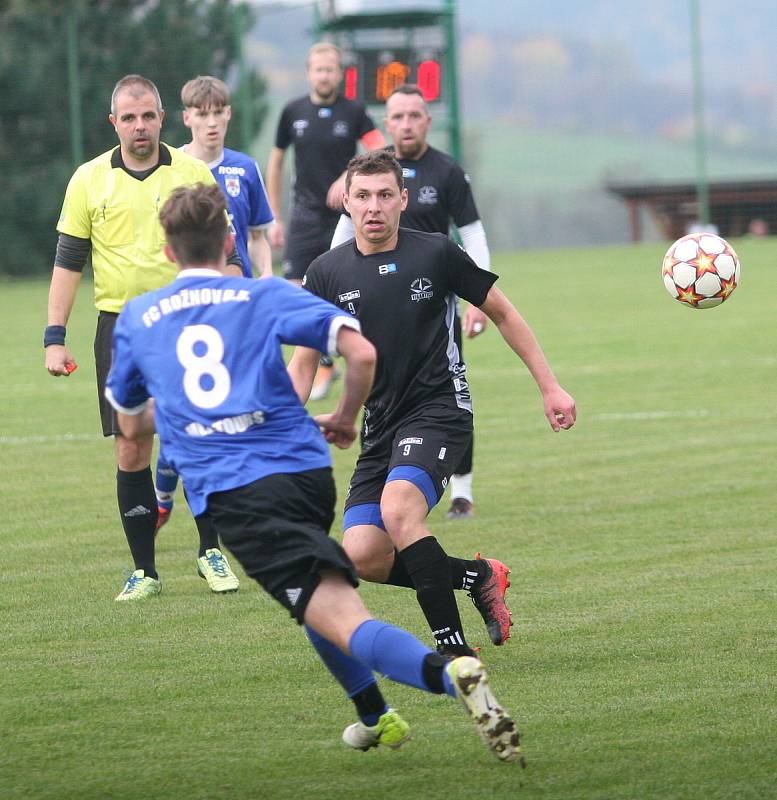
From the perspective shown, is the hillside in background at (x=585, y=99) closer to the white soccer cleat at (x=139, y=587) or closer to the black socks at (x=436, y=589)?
the white soccer cleat at (x=139, y=587)

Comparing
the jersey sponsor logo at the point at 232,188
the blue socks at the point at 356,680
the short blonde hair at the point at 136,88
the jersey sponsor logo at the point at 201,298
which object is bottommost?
the blue socks at the point at 356,680

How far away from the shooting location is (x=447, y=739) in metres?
4.47

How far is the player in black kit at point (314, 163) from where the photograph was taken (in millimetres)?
12000

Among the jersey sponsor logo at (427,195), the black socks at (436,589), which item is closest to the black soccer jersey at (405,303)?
the black socks at (436,589)

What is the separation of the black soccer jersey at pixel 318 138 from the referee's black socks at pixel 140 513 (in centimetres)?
606

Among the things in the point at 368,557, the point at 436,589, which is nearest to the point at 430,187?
the point at 368,557

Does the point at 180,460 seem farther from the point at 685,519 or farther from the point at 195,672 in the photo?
the point at 685,519

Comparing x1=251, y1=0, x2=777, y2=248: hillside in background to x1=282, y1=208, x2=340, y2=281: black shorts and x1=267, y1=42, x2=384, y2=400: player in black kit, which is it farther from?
x1=282, y1=208, x2=340, y2=281: black shorts

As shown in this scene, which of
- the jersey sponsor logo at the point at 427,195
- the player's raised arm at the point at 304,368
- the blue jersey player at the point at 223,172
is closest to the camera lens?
the player's raised arm at the point at 304,368

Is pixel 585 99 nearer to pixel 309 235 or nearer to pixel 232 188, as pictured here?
pixel 309 235

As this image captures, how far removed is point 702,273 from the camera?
7.86 metres

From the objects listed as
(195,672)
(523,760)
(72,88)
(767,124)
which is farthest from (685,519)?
(767,124)

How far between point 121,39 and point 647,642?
2508cm

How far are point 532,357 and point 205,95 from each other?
9.78ft
